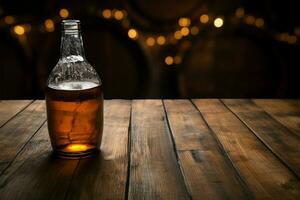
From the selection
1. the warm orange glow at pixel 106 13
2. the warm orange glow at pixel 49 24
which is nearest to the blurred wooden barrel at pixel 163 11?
the warm orange glow at pixel 106 13

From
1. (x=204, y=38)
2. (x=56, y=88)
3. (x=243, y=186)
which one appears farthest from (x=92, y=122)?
(x=204, y=38)

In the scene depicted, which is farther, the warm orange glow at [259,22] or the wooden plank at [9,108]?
the warm orange glow at [259,22]

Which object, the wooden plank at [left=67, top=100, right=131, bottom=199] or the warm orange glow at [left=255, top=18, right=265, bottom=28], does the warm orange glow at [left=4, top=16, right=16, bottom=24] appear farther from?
the wooden plank at [left=67, top=100, right=131, bottom=199]

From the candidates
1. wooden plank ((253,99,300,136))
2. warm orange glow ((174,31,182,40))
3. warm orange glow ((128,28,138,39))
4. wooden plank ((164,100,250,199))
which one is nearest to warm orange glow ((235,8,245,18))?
warm orange glow ((174,31,182,40))

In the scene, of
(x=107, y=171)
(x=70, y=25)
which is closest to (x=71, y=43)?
(x=70, y=25)

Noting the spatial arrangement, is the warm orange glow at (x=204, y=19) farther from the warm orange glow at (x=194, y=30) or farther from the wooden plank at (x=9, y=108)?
the wooden plank at (x=9, y=108)

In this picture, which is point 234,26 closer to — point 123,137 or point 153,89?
point 153,89
